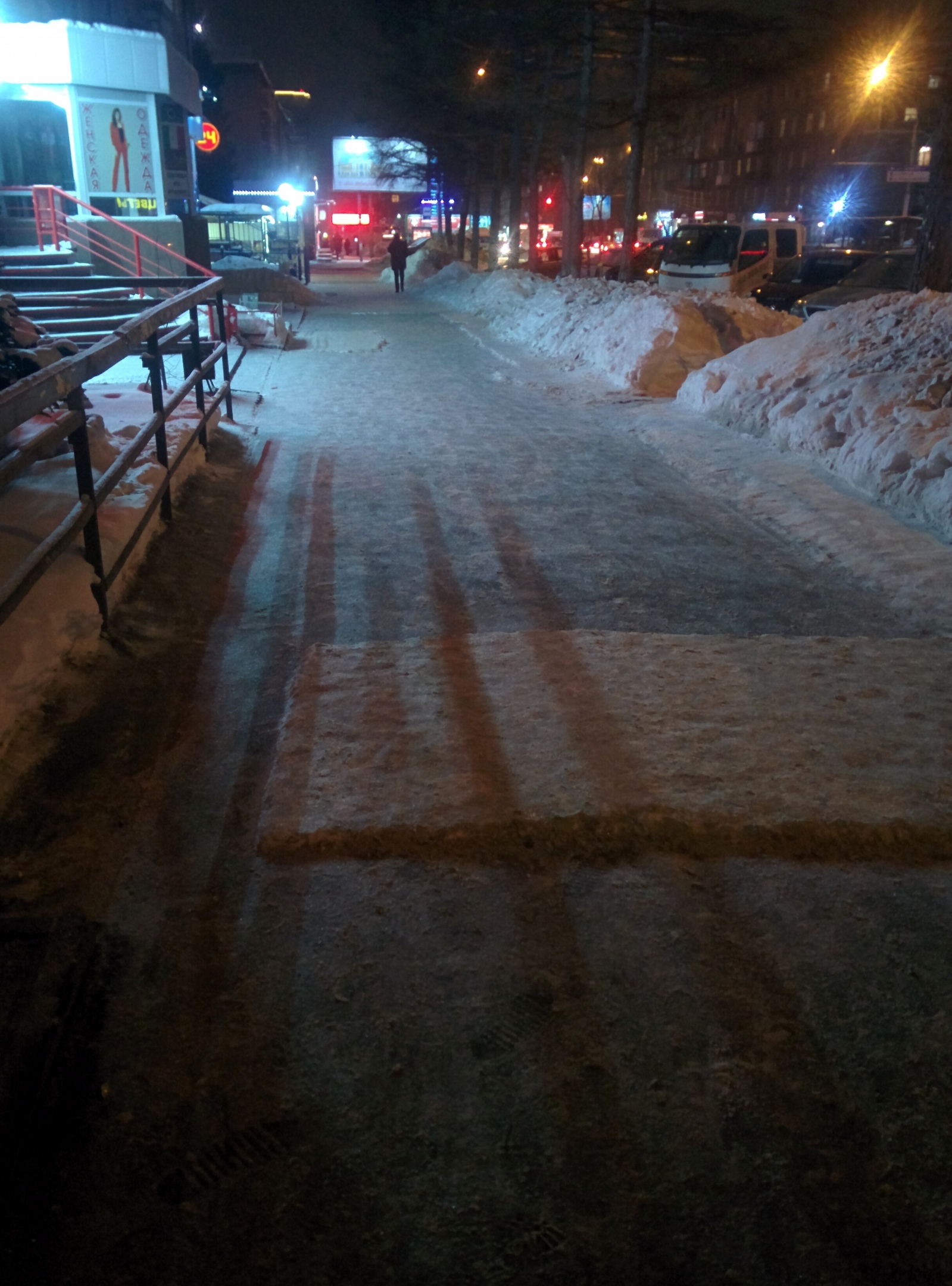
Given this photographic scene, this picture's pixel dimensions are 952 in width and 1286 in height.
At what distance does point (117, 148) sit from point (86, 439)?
26.8m

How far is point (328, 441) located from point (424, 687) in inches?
234

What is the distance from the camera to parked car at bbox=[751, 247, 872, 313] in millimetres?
20344

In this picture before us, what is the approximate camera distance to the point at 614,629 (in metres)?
5.20

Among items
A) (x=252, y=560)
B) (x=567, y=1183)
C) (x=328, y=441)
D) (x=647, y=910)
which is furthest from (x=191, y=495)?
(x=567, y=1183)

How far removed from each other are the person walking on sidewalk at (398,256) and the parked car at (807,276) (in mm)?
14443

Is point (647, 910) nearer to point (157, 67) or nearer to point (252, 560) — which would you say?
point (252, 560)

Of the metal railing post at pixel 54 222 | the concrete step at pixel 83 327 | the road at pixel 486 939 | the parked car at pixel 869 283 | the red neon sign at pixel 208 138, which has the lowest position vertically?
the road at pixel 486 939

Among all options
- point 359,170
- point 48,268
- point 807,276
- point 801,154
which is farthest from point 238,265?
point 801,154

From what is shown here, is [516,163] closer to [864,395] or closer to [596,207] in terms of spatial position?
[596,207]

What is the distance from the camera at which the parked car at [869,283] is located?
1683 cm

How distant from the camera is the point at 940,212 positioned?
1354 cm

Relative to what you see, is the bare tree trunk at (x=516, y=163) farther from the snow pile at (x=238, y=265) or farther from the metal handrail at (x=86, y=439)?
the metal handrail at (x=86, y=439)

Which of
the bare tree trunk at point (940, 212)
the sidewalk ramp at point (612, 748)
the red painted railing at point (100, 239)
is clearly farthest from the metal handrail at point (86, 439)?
the red painted railing at point (100, 239)

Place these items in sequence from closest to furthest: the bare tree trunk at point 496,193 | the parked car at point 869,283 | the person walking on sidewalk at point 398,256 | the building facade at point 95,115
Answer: the parked car at point 869,283 < the building facade at point 95,115 < the person walking on sidewalk at point 398,256 < the bare tree trunk at point 496,193
